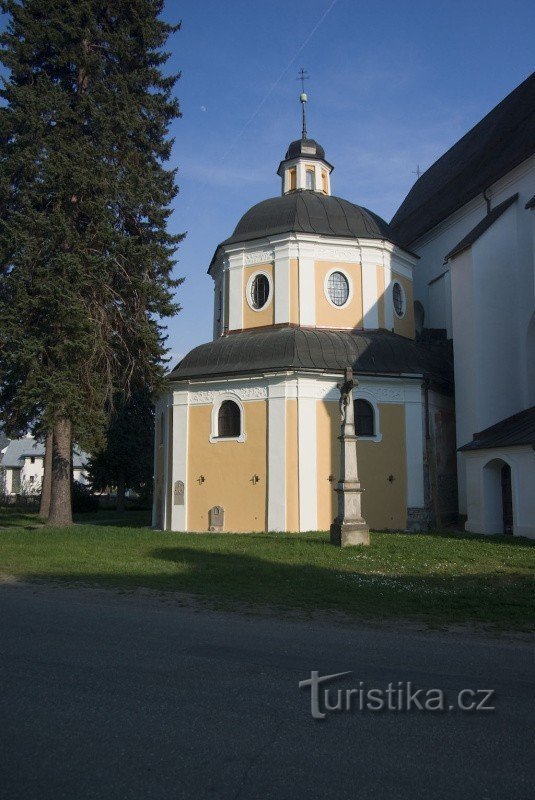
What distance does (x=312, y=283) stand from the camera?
22.5 m

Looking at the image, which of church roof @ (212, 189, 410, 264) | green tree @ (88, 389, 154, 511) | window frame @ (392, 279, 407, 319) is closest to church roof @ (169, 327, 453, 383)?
window frame @ (392, 279, 407, 319)

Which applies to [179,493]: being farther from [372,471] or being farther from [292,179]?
[292,179]

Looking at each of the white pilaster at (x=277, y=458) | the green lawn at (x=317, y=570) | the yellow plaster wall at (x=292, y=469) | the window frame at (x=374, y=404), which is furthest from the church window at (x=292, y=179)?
the green lawn at (x=317, y=570)

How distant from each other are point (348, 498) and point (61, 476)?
376 inches

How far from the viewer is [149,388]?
20.3 meters

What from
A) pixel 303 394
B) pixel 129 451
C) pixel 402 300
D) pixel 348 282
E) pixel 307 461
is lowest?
pixel 307 461

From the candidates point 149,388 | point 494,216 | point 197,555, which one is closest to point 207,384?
point 149,388

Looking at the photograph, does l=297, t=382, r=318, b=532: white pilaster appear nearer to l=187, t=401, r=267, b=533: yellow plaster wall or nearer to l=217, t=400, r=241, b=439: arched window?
l=187, t=401, r=267, b=533: yellow plaster wall

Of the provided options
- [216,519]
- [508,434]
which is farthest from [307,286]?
[508,434]

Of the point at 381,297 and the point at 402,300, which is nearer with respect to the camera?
the point at 381,297

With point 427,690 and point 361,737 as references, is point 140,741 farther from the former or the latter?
point 427,690

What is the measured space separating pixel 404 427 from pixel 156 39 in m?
14.0

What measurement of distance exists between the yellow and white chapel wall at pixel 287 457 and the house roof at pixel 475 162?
813 cm

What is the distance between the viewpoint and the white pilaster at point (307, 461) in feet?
63.2
